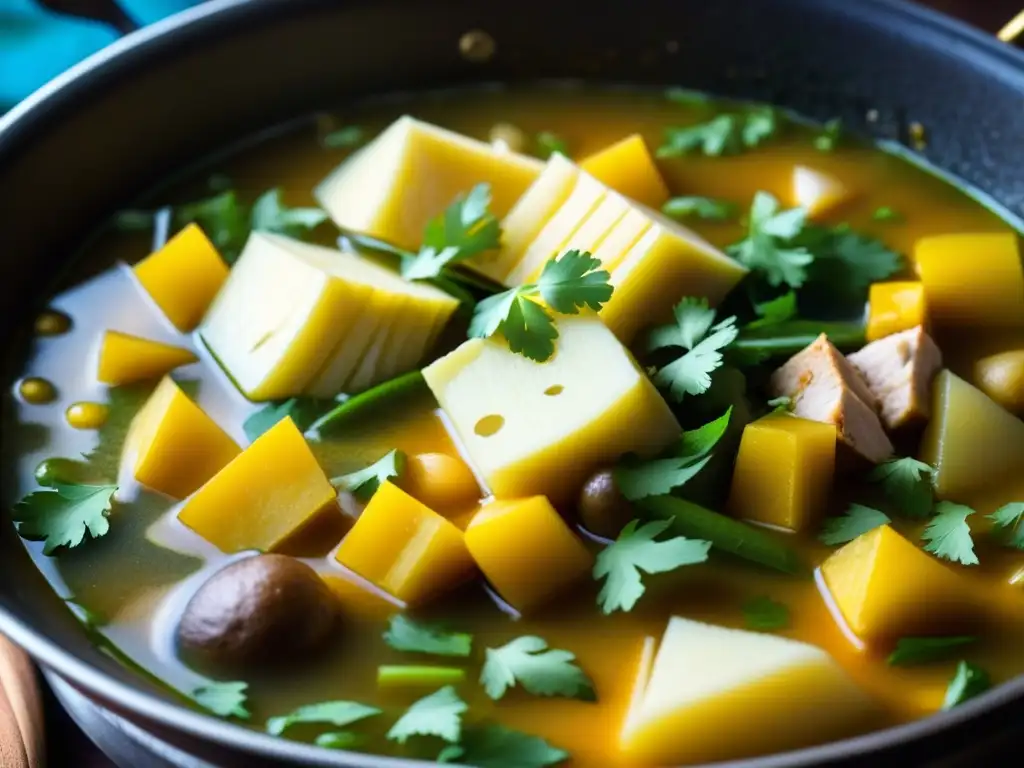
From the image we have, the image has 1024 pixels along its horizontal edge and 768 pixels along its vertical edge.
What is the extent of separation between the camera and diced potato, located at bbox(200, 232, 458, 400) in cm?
229

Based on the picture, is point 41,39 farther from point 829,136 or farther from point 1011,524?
point 1011,524

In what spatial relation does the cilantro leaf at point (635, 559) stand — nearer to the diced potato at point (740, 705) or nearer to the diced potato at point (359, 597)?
the diced potato at point (740, 705)

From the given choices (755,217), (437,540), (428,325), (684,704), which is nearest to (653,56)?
(755,217)

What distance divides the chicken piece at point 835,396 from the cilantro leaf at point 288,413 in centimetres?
86

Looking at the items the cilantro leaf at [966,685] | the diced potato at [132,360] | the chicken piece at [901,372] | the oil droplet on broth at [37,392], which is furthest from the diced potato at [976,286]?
the oil droplet on broth at [37,392]

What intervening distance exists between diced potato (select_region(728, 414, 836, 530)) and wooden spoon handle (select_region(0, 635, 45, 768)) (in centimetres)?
121

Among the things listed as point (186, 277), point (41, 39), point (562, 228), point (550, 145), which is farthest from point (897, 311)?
point (41, 39)

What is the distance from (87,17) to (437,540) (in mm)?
2039

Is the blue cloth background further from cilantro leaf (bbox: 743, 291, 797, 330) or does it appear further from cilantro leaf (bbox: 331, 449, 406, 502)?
cilantro leaf (bbox: 743, 291, 797, 330)

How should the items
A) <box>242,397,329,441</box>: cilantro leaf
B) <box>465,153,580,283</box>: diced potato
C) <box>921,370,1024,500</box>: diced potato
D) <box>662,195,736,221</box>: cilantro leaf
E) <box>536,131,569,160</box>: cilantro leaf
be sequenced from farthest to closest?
<box>536,131,569,160</box>: cilantro leaf < <box>662,195,736,221</box>: cilantro leaf < <box>465,153,580,283</box>: diced potato < <box>242,397,329,441</box>: cilantro leaf < <box>921,370,1024,500</box>: diced potato

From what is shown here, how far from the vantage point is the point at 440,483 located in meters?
2.11

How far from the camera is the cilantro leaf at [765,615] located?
1.95 meters

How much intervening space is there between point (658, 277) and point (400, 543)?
74 centimetres

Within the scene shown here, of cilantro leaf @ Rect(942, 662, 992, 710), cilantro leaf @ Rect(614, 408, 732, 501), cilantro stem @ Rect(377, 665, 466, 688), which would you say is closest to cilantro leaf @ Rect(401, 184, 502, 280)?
cilantro leaf @ Rect(614, 408, 732, 501)
